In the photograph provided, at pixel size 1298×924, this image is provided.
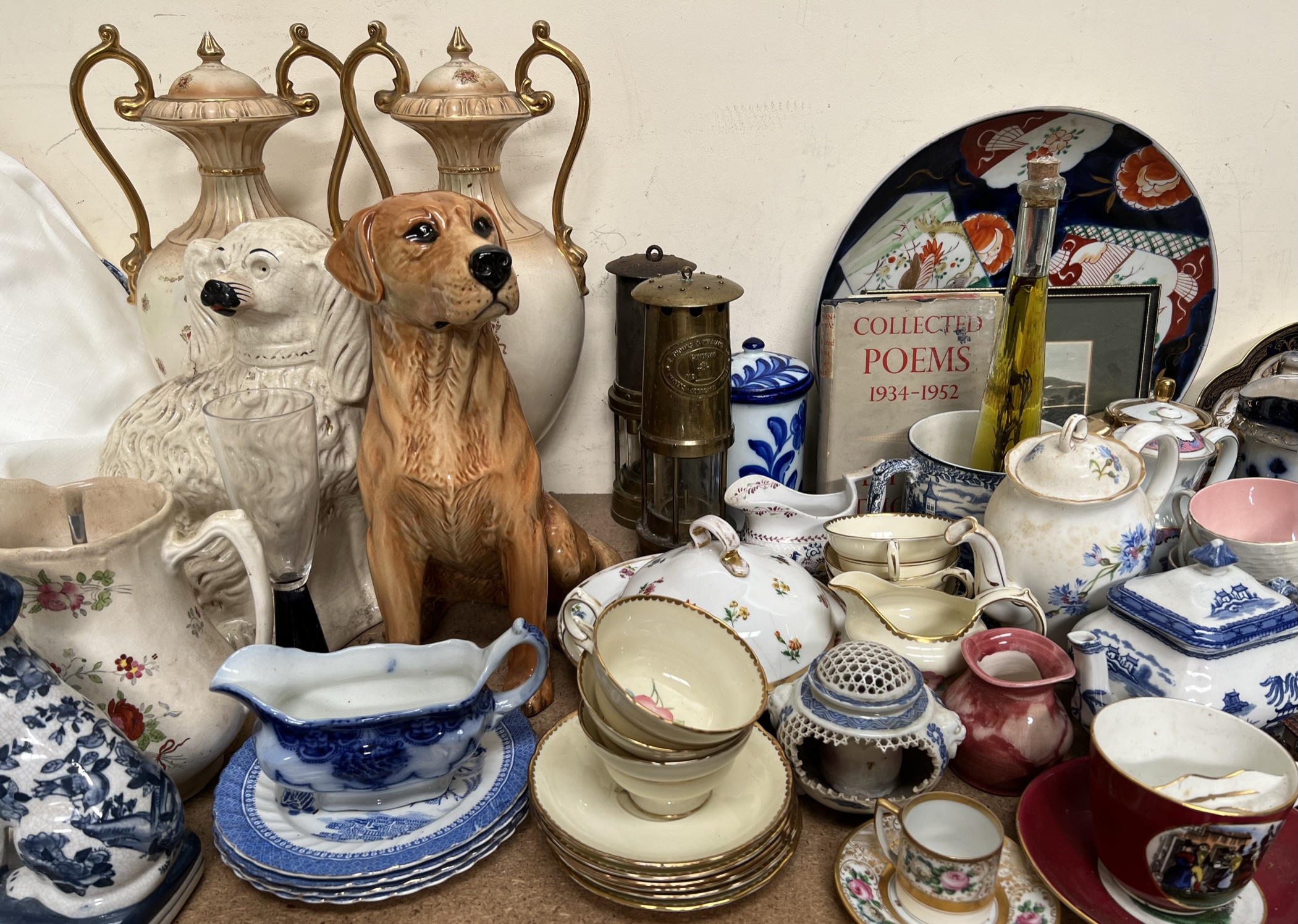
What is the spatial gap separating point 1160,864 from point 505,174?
982 mm

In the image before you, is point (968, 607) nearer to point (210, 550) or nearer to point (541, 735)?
point (541, 735)

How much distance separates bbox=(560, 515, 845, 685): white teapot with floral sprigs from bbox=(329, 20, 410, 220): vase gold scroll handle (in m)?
0.55

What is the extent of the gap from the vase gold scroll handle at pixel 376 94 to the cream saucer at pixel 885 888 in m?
0.83

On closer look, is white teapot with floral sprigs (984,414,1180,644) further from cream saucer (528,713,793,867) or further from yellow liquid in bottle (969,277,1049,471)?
cream saucer (528,713,793,867)

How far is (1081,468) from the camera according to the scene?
86 cm

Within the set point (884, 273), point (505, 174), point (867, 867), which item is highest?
point (505, 174)

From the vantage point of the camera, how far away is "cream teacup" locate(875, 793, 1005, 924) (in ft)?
2.07

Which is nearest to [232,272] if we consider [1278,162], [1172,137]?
[1172,137]

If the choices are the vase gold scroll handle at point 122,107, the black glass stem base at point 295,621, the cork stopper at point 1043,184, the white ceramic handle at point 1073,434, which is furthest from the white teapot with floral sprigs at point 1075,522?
the vase gold scroll handle at point 122,107

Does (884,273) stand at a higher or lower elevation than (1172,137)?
lower

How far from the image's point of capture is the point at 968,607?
0.85 meters

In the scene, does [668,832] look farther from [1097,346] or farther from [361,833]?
[1097,346]

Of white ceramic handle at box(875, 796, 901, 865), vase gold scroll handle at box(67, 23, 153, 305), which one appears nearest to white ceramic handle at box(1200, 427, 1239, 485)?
white ceramic handle at box(875, 796, 901, 865)

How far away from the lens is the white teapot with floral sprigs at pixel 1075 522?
0.86 metres
